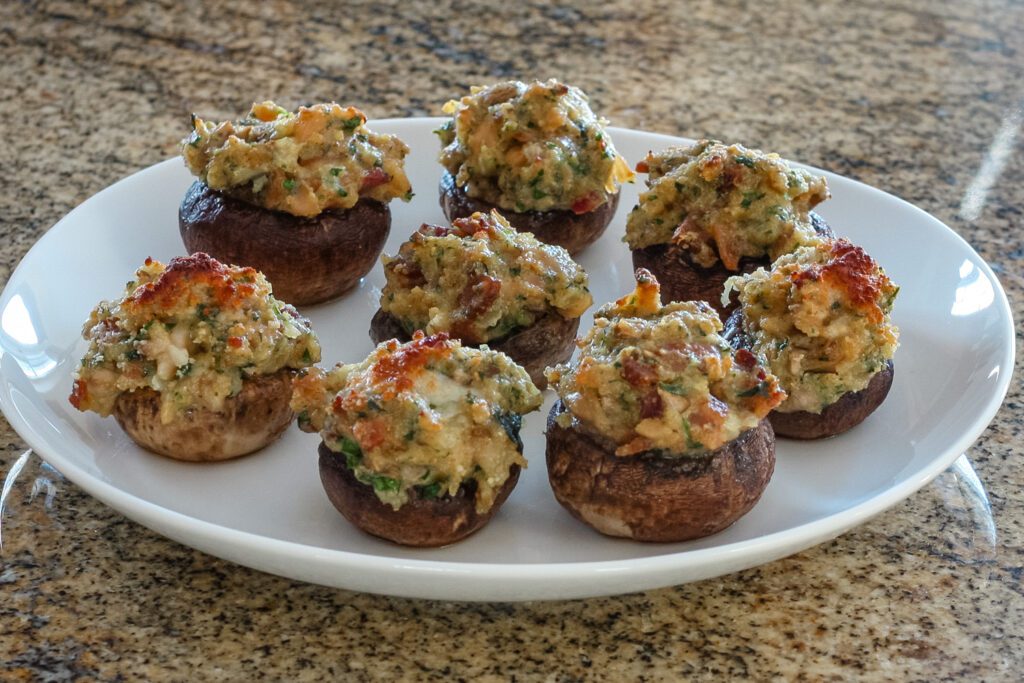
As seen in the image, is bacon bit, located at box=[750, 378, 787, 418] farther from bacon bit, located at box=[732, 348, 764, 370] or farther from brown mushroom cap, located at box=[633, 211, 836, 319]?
brown mushroom cap, located at box=[633, 211, 836, 319]

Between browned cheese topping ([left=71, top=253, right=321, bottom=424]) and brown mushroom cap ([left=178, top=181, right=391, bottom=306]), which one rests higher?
browned cheese topping ([left=71, top=253, right=321, bottom=424])

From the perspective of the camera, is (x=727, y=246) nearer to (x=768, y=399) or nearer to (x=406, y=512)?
(x=768, y=399)

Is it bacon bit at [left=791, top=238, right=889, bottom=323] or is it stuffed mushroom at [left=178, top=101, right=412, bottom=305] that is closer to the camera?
bacon bit at [left=791, top=238, right=889, bottom=323]

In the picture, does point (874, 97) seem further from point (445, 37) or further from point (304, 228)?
point (304, 228)

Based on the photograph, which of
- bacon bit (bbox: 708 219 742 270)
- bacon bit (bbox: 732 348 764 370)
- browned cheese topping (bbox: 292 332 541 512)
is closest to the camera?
browned cheese topping (bbox: 292 332 541 512)

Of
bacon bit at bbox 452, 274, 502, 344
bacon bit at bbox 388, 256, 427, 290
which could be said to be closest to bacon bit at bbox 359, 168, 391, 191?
bacon bit at bbox 388, 256, 427, 290

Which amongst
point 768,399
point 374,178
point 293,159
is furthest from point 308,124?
point 768,399

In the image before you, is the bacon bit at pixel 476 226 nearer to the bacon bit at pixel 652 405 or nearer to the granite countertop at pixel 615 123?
the bacon bit at pixel 652 405
